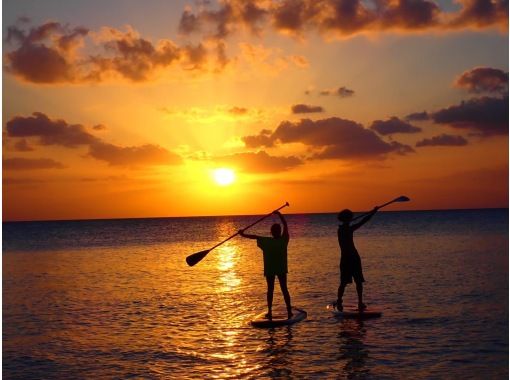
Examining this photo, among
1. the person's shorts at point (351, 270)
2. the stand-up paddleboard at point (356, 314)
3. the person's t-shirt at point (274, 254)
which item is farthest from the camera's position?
the person's shorts at point (351, 270)

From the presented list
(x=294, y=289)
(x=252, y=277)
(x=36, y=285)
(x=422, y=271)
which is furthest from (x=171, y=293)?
(x=422, y=271)

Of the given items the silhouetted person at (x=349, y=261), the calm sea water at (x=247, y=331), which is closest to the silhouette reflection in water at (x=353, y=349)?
the calm sea water at (x=247, y=331)

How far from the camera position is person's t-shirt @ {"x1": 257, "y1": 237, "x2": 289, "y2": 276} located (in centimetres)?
1445

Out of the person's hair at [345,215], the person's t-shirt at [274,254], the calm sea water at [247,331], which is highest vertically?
the person's hair at [345,215]

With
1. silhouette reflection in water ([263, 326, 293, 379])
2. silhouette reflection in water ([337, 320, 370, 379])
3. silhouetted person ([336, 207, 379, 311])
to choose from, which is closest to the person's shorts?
silhouetted person ([336, 207, 379, 311])

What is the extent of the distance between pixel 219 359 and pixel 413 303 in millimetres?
8967

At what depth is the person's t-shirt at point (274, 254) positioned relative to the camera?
1445 centimetres

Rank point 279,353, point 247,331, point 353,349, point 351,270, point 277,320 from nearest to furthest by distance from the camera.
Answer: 1. point 279,353
2. point 353,349
3. point 247,331
4. point 277,320
5. point 351,270

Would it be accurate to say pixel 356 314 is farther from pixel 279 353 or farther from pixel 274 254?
pixel 279 353

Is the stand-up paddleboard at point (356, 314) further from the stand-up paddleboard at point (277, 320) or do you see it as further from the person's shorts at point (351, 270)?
the stand-up paddleboard at point (277, 320)

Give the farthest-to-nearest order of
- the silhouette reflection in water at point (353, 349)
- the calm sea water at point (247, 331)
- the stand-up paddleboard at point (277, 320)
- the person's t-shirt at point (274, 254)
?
the stand-up paddleboard at point (277, 320) → the person's t-shirt at point (274, 254) → the calm sea water at point (247, 331) → the silhouette reflection in water at point (353, 349)

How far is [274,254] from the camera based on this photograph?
14.6 m

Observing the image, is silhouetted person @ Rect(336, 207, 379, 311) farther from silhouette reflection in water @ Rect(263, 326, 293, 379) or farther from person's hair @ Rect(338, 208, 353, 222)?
silhouette reflection in water @ Rect(263, 326, 293, 379)

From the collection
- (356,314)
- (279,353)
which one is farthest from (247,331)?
(356,314)
